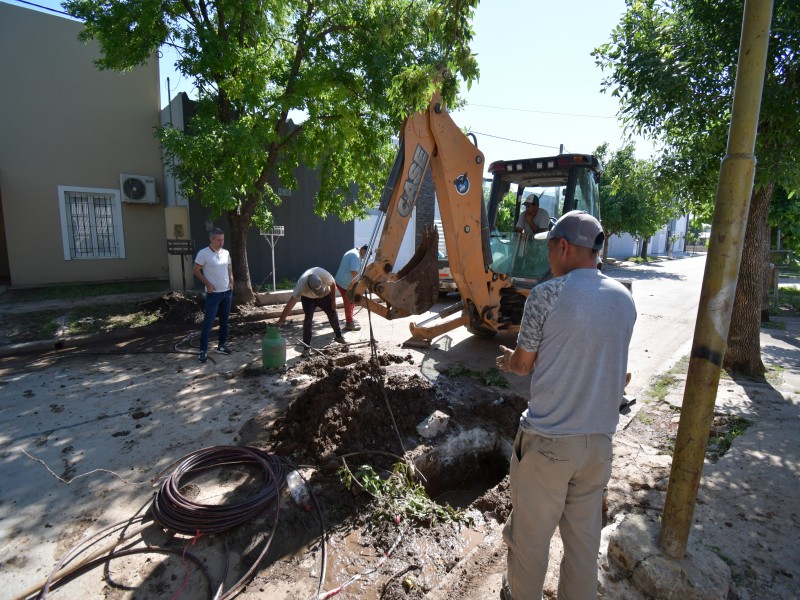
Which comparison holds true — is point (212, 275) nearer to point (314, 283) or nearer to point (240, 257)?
point (314, 283)

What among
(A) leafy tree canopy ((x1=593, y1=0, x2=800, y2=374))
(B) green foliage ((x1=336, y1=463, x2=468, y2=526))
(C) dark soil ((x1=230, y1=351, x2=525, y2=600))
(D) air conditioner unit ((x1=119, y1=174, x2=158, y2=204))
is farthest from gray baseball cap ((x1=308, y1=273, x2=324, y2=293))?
(D) air conditioner unit ((x1=119, y1=174, x2=158, y2=204))

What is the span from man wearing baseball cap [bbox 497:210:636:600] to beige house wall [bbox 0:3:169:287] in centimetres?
1233

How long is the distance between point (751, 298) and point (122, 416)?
7970 millimetres

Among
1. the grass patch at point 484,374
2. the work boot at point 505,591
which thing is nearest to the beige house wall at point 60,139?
the grass patch at point 484,374

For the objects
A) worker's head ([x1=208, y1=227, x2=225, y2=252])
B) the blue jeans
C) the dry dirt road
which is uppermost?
worker's head ([x1=208, y1=227, x2=225, y2=252])

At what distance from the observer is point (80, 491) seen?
3.46 m

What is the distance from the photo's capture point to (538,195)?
24.4ft

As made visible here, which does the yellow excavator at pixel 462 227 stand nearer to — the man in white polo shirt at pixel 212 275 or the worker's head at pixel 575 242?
the man in white polo shirt at pixel 212 275

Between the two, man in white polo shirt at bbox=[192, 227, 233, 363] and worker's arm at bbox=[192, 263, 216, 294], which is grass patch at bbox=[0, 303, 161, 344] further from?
worker's arm at bbox=[192, 263, 216, 294]

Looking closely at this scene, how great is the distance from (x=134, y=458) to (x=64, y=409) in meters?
1.66

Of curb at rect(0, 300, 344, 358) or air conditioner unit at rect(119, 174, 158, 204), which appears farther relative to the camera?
air conditioner unit at rect(119, 174, 158, 204)

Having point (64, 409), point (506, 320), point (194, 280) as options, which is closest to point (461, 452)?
point (506, 320)

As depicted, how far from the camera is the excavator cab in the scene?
21.1 ft

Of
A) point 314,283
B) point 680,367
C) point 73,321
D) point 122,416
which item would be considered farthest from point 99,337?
point 680,367
